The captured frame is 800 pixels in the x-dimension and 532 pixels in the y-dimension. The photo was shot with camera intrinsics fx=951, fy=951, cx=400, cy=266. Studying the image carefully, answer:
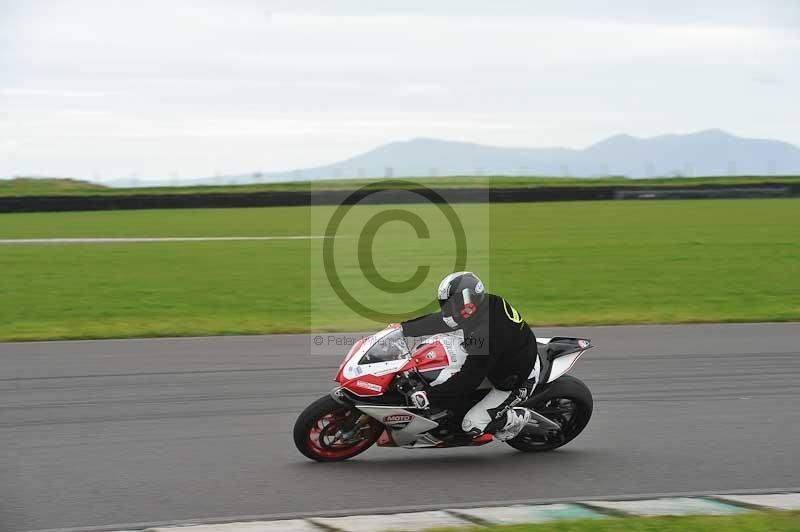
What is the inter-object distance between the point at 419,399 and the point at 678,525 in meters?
2.22

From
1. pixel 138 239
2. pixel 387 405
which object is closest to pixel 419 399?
pixel 387 405

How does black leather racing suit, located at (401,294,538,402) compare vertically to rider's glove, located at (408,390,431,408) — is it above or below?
above

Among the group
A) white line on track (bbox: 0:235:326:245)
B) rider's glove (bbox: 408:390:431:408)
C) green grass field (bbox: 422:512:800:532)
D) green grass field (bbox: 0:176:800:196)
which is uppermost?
green grass field (bbox: 0:176:800:196)

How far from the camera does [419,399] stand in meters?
7.29

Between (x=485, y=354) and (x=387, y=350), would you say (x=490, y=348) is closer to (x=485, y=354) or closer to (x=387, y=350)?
(x=485, y=354)

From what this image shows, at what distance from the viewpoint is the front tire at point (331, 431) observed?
735cm

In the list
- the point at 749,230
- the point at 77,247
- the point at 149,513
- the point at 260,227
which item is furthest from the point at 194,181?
the point at 149,513

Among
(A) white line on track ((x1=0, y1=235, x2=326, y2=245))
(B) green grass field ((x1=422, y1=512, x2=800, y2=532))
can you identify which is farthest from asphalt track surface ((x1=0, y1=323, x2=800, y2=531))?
→ (A) white line on track ((x1=0, y1=235, x2=326, y2=245))

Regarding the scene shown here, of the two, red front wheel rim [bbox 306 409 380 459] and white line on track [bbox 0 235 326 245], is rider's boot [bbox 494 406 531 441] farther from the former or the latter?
white line on track [bbox 0 235 326 245]

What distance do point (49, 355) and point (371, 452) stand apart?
583cm

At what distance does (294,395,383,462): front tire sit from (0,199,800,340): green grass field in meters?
6.74

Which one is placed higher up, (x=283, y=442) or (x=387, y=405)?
(x=387, y=405)

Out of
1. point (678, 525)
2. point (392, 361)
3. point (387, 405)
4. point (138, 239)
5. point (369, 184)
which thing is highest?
point (369, 184)

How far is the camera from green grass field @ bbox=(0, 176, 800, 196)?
159 ft
